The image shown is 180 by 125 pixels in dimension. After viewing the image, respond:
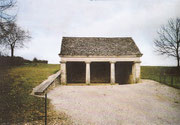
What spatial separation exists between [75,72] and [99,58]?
15.7ft

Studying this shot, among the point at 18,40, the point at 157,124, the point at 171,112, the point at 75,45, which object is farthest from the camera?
the point at 18,40

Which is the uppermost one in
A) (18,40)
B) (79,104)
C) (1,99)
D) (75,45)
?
(18,40)

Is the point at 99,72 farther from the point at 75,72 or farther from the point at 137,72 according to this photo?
the point at 137,72

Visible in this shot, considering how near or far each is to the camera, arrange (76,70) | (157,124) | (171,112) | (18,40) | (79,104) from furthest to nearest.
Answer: (18,40) → (76,70) → (79,104) → (171,112) → (157,124)

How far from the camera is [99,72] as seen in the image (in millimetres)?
19266

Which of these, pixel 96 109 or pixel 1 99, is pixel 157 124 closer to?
pixel 96 109

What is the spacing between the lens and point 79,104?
806cm

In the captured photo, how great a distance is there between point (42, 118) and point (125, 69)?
15.4 metres

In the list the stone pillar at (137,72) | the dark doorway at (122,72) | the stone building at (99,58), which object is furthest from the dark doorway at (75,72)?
the stone pillar at (137,72)

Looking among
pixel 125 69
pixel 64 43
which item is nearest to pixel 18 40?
pixel 64 43

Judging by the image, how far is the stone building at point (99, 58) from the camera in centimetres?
1575

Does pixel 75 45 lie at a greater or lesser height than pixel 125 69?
greater

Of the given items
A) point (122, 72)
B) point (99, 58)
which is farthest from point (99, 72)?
point (99, 58)

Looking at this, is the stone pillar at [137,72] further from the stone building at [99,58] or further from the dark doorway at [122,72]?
the dark doorway at [122,72]
